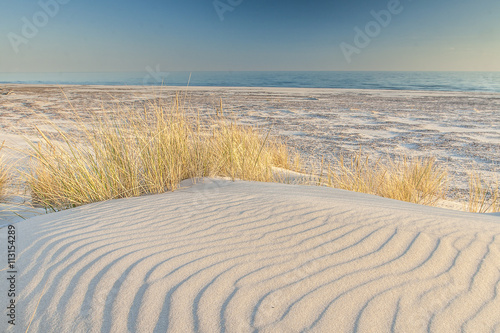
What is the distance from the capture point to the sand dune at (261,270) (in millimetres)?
1383

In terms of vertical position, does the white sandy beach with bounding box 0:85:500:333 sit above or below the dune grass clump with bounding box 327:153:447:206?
above

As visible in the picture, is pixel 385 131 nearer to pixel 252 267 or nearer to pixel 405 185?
pixel 405 185

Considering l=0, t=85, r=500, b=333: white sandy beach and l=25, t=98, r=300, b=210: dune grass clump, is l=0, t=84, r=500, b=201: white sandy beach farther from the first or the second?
l=0, t=85, r=500, b=333: white sandy beach

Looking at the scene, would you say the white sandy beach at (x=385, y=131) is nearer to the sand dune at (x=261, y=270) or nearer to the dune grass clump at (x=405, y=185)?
the dune grass clump at (x=405, y=185)

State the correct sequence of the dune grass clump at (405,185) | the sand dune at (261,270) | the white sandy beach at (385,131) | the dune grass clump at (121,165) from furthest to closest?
the white sandy beach at (385,131) < the dune grass clump at (405,185) < the dune grass clump at (121,165) < the sand dune at (261,270)

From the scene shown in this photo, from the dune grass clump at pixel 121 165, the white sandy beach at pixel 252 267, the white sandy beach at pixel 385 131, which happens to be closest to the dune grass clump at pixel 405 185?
the white sandy beach at pixel 385 131

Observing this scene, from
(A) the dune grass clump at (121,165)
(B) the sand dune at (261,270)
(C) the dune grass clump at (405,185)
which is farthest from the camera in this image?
(C) the dune grass clump at (405,185)

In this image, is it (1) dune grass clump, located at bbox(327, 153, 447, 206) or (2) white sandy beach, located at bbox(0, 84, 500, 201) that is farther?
(2) white sandy beach, located at bbox(0, 84, 500, 201)

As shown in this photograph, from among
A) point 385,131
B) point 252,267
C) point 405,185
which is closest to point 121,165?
point 252,267

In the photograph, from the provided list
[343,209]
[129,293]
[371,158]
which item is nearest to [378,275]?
[343,209]

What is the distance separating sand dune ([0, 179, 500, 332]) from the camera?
1.38 meters

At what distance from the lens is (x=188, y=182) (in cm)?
359

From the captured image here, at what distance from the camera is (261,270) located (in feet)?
5.56

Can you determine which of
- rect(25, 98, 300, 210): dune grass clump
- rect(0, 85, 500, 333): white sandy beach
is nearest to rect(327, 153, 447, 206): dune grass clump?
rect(0, 85, 500, 333): white sandy beach
